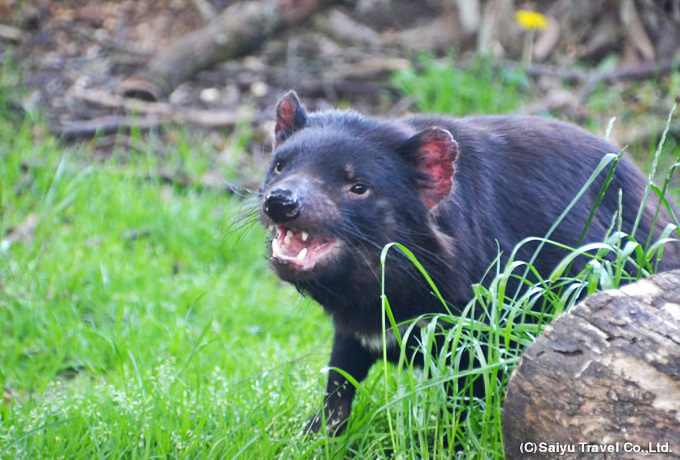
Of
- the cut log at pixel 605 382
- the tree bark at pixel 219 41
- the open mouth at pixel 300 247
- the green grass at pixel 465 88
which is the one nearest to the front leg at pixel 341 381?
the open mouth at pixel 300 247

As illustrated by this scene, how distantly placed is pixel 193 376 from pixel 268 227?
821 mm

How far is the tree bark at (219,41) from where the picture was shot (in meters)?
6.36

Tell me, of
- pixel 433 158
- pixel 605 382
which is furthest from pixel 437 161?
pixel 605 382

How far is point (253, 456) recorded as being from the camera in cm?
262

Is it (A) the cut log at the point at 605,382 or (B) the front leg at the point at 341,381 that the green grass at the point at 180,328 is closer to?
(B) the front leg at the point at 341,381

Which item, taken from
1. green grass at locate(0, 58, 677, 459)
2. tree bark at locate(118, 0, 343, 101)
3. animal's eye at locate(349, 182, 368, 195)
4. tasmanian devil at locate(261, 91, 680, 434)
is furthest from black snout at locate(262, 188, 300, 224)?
tree bark at locate(118, 0, 343, 101)

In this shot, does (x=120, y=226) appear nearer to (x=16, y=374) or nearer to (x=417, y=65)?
(x=16, y=374)

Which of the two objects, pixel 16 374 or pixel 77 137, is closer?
pixel 16 374

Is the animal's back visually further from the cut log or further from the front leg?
the cut log

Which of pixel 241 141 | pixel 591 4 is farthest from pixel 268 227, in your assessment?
pixel 591 4

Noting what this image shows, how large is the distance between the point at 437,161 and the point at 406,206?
0.16 m

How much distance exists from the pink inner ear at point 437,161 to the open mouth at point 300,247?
346mm

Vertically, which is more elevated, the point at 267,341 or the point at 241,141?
the point at 241,141

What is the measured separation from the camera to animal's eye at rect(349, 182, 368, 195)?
271 centimetres
